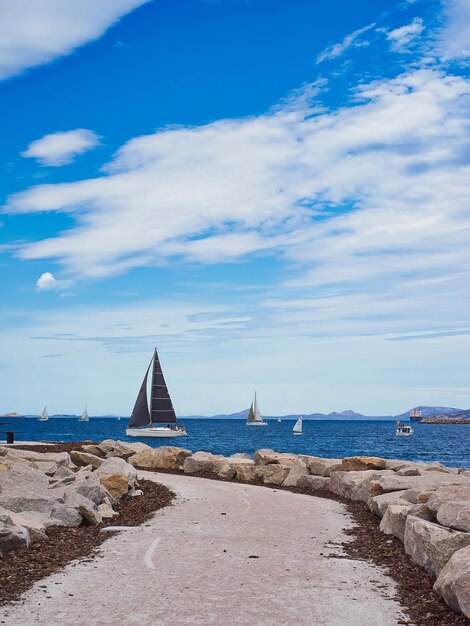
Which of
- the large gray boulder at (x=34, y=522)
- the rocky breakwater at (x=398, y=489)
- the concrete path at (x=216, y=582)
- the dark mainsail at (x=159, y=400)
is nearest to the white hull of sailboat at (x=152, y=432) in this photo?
the dark mainsail at (x=159, y=400)

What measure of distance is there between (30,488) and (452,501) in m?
8.00

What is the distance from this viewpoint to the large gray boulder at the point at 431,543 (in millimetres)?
8670

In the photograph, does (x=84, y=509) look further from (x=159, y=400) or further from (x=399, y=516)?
(x=159, y=400)

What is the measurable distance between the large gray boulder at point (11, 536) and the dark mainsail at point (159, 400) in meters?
54.6

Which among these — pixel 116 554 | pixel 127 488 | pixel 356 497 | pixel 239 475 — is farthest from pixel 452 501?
pixel 239 475

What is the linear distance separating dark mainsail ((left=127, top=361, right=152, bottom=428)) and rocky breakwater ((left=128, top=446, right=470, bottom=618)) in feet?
131

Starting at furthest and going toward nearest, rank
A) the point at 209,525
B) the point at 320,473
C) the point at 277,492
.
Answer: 1. the point at 320,473
2. the point at 277,492
3. the point at 209,525

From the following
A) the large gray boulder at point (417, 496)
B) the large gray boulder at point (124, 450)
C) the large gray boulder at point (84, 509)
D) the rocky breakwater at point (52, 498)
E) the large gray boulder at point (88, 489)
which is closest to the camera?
the rocky breakwater at point (52, 498)

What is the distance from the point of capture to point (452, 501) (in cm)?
1011

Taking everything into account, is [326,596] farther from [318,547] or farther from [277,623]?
[318,547]

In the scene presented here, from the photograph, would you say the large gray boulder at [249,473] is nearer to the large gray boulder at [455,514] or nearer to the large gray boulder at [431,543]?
the large gray boulder at [431,543]

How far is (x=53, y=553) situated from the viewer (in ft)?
34.4

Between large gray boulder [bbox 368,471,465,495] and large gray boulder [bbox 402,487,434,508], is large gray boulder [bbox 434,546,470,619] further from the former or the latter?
large gray boulder [bbox 368,471,465,495]

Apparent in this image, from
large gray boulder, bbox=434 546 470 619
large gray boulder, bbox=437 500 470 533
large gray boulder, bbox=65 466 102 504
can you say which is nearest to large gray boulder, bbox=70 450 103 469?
large gray boulder, bbox=65 466 102 504
